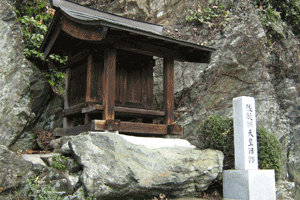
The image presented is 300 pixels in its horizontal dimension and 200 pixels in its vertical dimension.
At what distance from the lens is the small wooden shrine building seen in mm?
5367

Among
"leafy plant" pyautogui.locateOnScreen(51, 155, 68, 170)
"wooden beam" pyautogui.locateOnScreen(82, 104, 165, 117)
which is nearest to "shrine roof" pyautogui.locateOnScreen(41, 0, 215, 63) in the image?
"wooden beam" pyautogui.locateOnScreen(82, 104, 165, 117)

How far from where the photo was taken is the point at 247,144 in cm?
559

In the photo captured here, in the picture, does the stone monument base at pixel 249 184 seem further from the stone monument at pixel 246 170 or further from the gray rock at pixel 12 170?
the gray rock at pixel 12 170

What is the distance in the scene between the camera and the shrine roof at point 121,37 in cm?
505

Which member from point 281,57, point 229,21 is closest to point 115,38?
point 229,21

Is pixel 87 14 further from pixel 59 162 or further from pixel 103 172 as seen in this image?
pixel 103 172

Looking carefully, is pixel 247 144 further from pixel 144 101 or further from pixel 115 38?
pixel 115 38

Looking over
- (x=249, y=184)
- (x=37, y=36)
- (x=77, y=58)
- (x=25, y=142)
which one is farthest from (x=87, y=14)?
(x=249, y=184)

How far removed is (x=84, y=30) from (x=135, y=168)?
9.34ft

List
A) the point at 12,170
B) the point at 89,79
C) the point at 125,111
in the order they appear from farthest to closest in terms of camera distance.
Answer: the point at 89,79 < the point at 125,111 < the point at 12,170

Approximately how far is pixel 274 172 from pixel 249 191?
108cm

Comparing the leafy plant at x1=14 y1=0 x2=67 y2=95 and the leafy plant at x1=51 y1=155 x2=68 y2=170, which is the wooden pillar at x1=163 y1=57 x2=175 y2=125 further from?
the leafy plant at x1=14 y1=0 x2=67 y2=95

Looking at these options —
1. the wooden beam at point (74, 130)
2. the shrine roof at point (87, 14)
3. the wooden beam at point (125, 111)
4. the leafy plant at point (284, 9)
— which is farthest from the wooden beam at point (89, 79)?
the leafy plant at point (284, 9)

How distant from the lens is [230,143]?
19.7 feet
